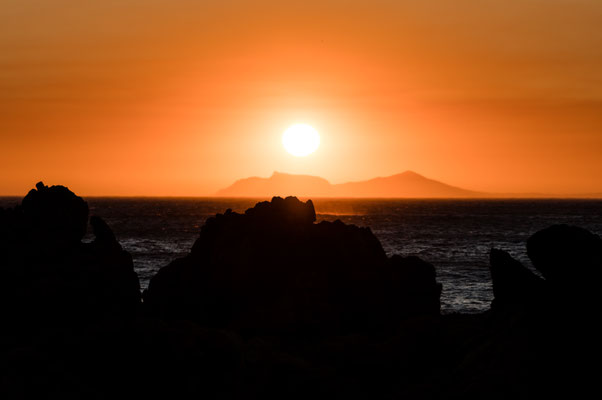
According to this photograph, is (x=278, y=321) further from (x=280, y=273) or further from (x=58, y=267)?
(x=58, y=267)

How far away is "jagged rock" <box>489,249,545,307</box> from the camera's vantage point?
49.8 feet

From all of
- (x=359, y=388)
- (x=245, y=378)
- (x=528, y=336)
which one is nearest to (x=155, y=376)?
(x=245, y=378)

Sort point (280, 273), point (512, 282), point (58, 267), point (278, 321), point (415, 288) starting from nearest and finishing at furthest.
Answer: point (512, 282), point (58, 267), point (278, 321), point (280, 273), point (415, 288)

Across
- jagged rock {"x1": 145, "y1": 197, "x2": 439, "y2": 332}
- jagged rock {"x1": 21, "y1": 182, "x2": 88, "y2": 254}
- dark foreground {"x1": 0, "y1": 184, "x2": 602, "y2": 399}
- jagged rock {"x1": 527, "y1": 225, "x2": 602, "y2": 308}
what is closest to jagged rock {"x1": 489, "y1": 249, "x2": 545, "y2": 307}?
dark foreground {"x1": 0, "y1": 184, "x2": 602, "y2": 399}

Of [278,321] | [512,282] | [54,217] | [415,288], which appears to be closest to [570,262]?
[512,282]

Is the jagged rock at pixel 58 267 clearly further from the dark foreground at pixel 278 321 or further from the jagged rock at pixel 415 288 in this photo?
the jagged rock at pixel 415 288

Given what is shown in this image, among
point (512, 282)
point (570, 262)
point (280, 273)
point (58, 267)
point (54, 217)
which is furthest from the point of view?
point (280, 273)

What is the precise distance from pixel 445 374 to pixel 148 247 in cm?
8409

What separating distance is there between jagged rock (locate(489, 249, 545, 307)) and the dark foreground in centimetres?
7

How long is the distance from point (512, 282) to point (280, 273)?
15.5m

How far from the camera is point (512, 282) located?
17859 mm

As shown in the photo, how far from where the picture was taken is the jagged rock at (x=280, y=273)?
98.4 ft

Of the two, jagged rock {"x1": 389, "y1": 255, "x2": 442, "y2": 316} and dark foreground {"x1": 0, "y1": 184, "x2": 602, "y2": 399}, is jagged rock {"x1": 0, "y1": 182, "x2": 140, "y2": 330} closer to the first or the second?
dark foreground {"x1": 0, "y1": 184, "x2": 602, "y2": 399}

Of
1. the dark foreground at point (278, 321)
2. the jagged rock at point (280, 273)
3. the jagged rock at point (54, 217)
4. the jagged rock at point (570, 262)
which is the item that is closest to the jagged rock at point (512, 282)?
the dark foreground at point (278, 321)
